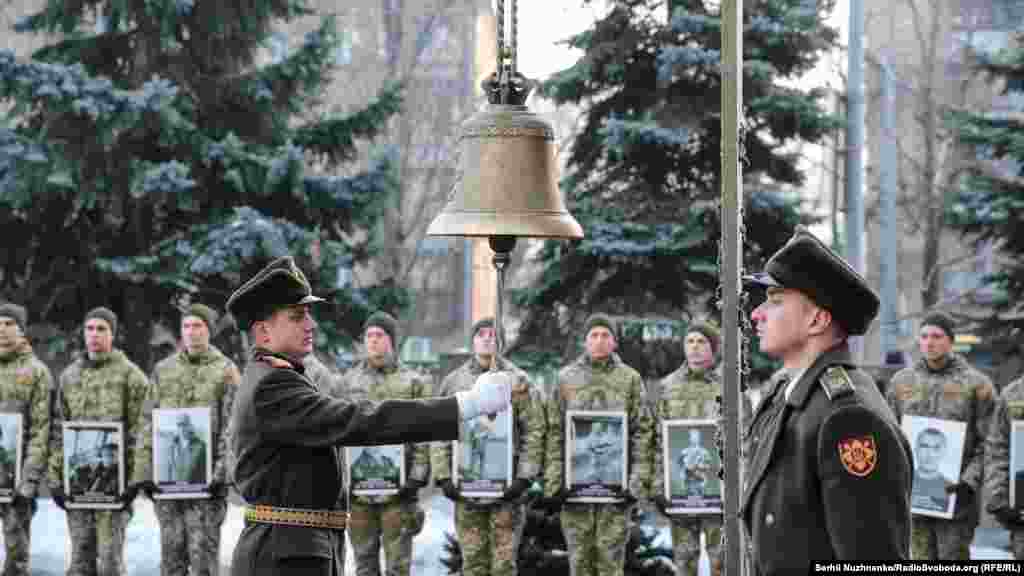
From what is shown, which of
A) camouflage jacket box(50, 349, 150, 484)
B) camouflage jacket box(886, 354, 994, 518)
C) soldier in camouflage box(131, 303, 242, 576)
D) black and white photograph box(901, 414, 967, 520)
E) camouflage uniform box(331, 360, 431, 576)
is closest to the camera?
black and white photograph box(901, 414, 967, 520)

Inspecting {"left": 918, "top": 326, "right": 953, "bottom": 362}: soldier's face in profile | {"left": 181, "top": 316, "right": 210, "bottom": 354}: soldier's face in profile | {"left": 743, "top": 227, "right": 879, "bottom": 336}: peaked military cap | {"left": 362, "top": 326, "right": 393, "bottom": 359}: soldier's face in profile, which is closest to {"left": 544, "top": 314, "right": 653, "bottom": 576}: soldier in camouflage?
{"left": 362, "top": 326, "right": 393, "bottom": 359}: soldier's face in profile

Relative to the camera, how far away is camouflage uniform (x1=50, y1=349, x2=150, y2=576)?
1211 centimetres

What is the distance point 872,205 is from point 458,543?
15.5 meters

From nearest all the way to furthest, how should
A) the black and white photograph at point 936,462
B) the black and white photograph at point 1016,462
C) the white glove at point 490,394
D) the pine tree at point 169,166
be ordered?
the white glove at point 490,394 → the black and white photograph at point 1016,462 → the black and white photograph at point 936,462 → the pine tree at point 169,166

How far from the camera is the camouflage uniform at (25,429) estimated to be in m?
12.3

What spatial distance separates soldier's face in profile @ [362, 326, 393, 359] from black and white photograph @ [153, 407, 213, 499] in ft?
4.31

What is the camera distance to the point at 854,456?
4.69 metres

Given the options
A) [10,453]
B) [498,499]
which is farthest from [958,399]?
[10,453]

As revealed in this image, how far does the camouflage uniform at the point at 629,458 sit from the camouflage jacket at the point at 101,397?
327cm

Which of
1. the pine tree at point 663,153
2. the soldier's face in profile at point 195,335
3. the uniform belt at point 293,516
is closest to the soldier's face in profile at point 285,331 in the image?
the uniform belt at point 293,516

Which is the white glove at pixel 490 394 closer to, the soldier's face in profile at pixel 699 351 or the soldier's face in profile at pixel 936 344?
the soldier's face in profile at pixel 699 351

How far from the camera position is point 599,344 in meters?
11.6

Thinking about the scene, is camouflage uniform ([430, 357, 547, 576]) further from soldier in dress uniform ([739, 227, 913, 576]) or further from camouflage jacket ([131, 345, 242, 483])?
soldier in dress uniform ([739, 227, 913, 576])

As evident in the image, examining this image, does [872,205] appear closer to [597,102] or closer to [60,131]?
[597,102]
